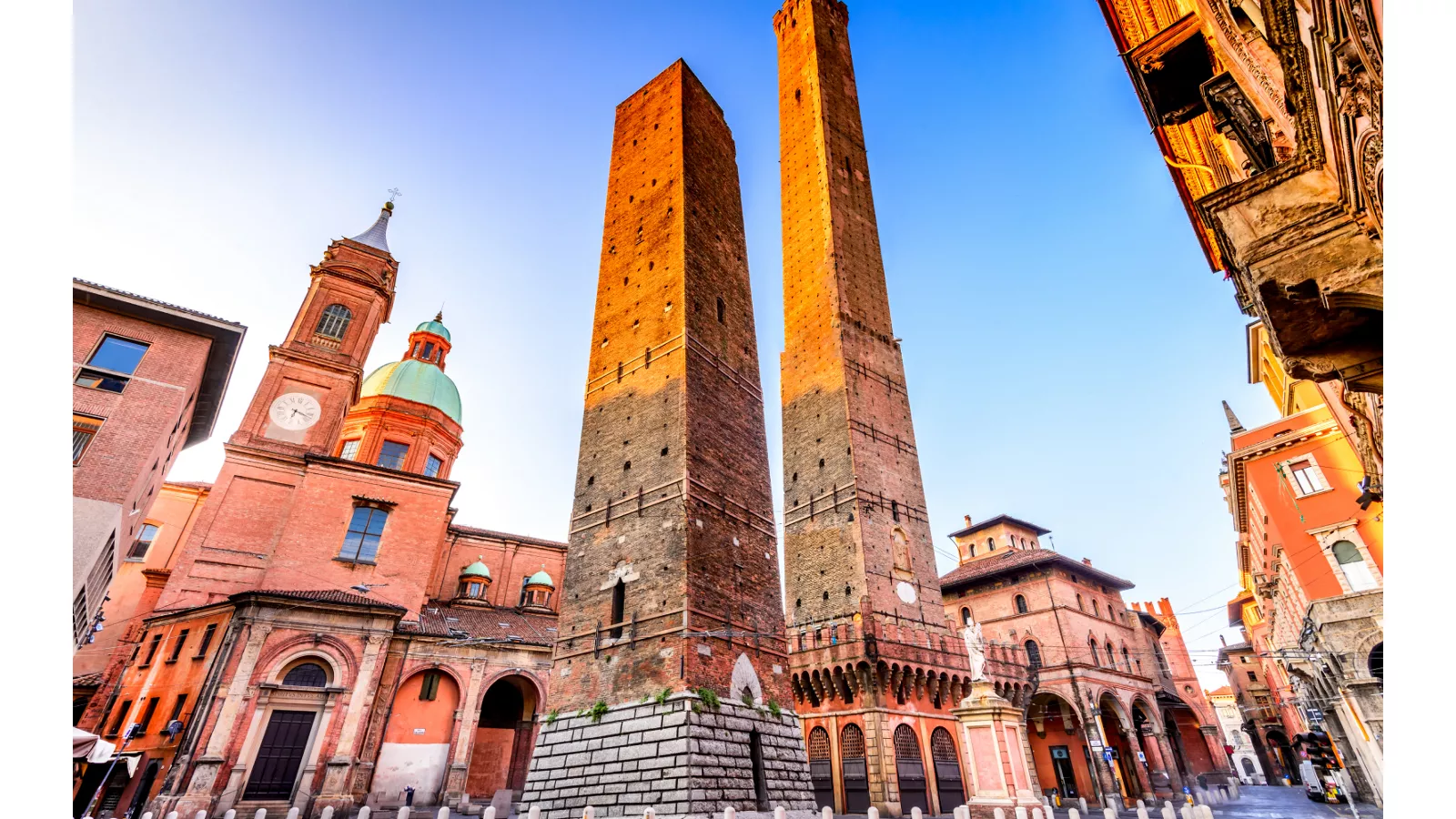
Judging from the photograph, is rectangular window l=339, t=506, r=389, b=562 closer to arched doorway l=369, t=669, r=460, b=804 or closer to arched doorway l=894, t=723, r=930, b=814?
arched doorway l=369, t=669, r=460, b=804

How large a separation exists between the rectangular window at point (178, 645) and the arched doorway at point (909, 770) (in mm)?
23017

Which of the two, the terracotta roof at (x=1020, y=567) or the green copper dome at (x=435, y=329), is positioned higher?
the green copper dome at (x=435, y=329)

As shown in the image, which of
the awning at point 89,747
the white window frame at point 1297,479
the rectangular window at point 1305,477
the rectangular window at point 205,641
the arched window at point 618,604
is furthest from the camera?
the rectangular window at point 1305,477

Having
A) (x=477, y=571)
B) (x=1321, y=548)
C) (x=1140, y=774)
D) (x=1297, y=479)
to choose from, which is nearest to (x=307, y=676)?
(x=477, y=571)

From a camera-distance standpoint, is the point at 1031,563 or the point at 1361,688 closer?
the point at 1361,688

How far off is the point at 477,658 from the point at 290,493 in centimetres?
1014

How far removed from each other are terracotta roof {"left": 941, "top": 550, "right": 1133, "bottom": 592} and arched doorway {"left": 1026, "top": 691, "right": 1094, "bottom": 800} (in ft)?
20.6

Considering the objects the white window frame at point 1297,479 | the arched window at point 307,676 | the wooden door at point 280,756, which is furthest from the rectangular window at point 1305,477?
the wooden door at point 280,756

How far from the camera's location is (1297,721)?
45438mm

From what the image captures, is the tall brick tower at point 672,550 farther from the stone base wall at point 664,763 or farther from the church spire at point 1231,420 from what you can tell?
the church spire at point 1231,420

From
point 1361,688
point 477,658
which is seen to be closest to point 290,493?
point 477,658

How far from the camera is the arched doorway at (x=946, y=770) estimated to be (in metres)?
22.0

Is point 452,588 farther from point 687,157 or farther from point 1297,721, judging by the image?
point 1297,721

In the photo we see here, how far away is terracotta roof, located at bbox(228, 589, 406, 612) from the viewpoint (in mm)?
20578
